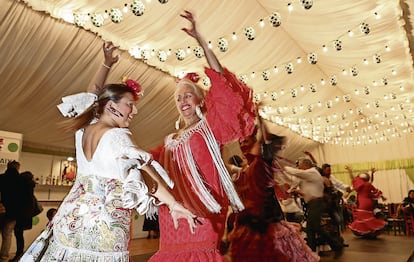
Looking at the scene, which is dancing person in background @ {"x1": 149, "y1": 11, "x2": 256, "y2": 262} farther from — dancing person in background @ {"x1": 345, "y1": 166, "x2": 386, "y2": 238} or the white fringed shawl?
dancing person in background @ {"x1": 345, "y1": 166, "x2": 386, "y2": 238}

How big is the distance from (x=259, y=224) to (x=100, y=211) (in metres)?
1.28

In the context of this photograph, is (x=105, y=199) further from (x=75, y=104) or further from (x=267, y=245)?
(x=267, y=245)

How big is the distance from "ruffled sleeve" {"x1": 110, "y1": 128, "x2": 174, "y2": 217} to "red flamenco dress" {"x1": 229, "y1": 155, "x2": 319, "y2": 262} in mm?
1185

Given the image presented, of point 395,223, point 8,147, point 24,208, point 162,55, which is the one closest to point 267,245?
point 162,55

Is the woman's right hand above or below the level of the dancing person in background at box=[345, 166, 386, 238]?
above

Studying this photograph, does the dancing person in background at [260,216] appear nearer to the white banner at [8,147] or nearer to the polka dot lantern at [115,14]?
the polka dot lantern at [115,14]

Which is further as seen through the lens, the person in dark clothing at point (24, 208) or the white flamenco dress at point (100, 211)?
the person in dark clothing at point (24, 208)

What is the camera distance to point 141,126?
6168 mm

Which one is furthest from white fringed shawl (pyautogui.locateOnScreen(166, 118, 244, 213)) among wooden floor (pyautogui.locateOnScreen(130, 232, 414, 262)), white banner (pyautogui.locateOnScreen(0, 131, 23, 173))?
white banner (pyautogui.locateOnScreen(0, 131, 23, 173))

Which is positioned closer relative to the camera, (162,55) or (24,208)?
(24,208)

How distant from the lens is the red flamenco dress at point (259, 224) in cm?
222

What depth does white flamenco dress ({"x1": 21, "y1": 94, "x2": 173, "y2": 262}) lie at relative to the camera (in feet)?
3.84

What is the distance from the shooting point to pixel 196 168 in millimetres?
1524

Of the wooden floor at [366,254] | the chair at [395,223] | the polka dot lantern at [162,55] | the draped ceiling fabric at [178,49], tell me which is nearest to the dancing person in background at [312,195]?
the wooden floor at [366,254]
